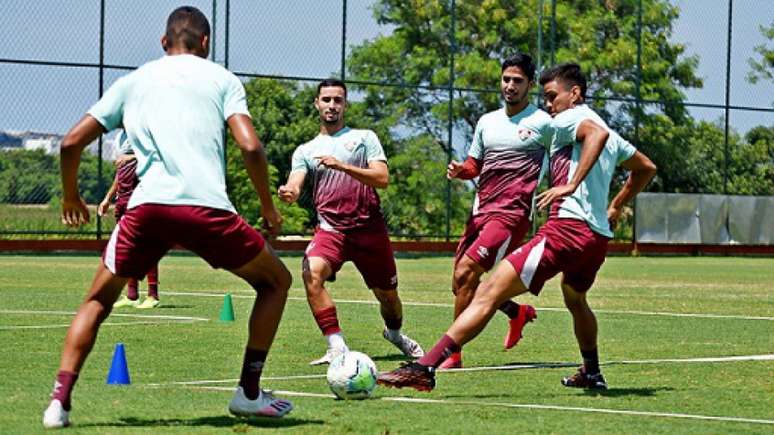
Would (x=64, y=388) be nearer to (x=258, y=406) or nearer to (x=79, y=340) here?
(x=79, y=340)

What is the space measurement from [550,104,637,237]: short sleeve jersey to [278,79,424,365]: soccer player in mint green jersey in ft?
5.68

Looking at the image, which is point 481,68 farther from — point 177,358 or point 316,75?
point 177,358

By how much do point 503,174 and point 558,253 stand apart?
96.4 inches

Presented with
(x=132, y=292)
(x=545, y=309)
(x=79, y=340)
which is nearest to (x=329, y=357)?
(x=79, y=340)

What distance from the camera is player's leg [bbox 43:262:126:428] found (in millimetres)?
7648

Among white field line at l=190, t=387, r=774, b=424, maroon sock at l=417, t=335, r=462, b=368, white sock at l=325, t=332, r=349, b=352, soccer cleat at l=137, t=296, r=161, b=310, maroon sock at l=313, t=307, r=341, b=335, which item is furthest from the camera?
soccer cleat at l=137, t=296, r=161, b=310

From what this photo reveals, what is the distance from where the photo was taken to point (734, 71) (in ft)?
148

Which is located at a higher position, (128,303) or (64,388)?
(64,388)

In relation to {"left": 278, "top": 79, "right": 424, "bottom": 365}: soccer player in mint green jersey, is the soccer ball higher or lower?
lower

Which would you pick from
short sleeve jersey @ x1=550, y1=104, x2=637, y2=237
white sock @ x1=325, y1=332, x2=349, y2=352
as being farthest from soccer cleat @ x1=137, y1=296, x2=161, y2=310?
short sleeve jersey @ x1=550, y1=104, x2=637, y2=237

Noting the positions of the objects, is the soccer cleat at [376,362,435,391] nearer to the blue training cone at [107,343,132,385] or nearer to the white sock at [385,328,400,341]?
the blue training cone at [107,343,132,385]

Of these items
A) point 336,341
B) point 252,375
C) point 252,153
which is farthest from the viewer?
point 336,341

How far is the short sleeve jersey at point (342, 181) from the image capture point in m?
11.8

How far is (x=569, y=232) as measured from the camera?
978cm
